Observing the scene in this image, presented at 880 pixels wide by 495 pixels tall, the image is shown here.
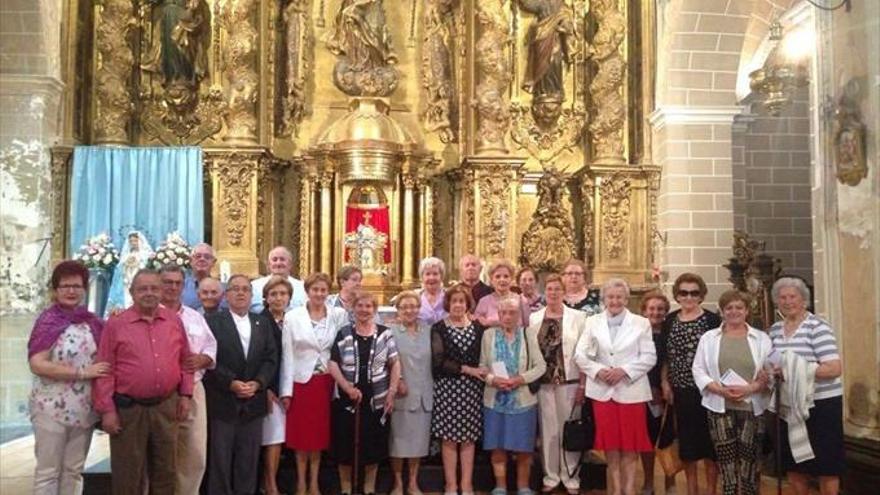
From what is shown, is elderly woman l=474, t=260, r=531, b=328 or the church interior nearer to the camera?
elderly woman l=474, t=260, r=531, b=328

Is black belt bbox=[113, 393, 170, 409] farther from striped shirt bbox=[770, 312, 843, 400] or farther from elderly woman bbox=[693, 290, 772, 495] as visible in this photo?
striped shirt bbox=[770, 312, 843, 400]

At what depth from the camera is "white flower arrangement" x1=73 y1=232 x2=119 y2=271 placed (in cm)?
898

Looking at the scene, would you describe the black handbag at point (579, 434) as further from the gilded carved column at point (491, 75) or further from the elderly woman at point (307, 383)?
the gilded carved column at point (491, 75)

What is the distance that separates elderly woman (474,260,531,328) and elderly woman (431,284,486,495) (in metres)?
0.29

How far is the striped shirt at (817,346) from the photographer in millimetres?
5234

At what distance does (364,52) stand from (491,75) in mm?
1580

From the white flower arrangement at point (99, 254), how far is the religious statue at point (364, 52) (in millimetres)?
3407

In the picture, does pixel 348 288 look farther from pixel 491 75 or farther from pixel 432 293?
pixel 491 75

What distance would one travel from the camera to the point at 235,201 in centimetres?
1044

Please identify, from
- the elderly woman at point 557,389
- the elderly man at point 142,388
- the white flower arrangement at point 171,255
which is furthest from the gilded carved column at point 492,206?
the elderly man at point 142,388

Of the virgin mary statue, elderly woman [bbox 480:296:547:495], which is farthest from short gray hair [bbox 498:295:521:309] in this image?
the virgin mary statue

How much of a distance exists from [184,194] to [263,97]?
4.94ft

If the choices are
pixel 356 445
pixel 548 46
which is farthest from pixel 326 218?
pixel 356 445

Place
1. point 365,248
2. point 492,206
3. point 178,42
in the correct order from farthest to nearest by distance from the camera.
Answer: point 178,42 → point 492,206 → point 365,248
